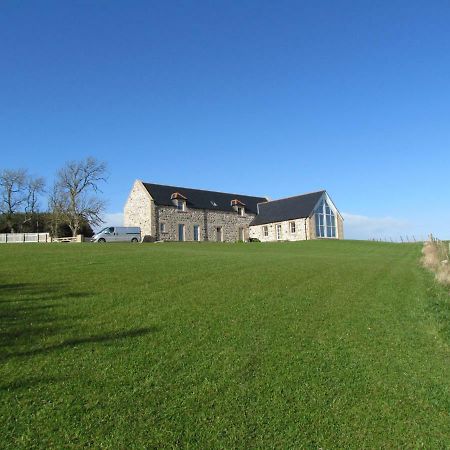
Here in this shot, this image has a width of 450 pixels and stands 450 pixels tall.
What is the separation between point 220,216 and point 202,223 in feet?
10.9

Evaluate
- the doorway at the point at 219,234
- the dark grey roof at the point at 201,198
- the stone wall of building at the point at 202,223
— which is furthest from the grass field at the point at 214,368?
the doorway at the point at 219,234

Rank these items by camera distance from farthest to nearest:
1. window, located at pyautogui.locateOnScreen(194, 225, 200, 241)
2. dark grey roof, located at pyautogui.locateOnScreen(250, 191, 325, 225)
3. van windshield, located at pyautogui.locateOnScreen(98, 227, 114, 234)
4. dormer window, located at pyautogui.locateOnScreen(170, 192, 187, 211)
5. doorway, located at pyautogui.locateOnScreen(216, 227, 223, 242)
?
1. doorway, located at pyautogui.locateOnScreen(216, 227, 223, 242)
2. window, located at pyautogui.locateOnScreen(194, 225, 200, 241)
3. dark grey roof, located at pyautogui.locateOnScreen(250, 191, 325, 225)
4. dormer window, located at pyautogui.locateOnScreen(170, 192, 187, 211)
5. van windshield, located at pyautogui.locateOnScreen(98, 227, 114, 234)

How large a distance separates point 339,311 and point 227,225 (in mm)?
47241

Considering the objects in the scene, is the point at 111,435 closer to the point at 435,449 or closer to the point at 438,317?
the point at 435,449

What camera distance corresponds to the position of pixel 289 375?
6285 millimetres

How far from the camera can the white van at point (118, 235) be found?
1698 inches

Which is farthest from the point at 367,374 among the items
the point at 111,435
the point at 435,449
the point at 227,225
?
the point at 227,225

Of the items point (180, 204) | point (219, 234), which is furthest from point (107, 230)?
point (219, 234)

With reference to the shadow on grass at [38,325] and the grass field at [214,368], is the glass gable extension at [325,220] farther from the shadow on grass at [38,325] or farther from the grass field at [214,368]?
the shadow on grass at [38,325]

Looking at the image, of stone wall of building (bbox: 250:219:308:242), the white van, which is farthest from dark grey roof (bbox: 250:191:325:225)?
the white van

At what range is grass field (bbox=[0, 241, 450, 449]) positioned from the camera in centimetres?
482

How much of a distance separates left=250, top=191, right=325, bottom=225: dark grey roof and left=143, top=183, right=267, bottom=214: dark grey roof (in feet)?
6.62

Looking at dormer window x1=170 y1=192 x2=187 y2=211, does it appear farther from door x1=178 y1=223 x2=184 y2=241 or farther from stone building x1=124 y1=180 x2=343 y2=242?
door x1=178 y1=223 x2=184 y2=241

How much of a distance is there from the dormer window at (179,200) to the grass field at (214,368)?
133 feet
